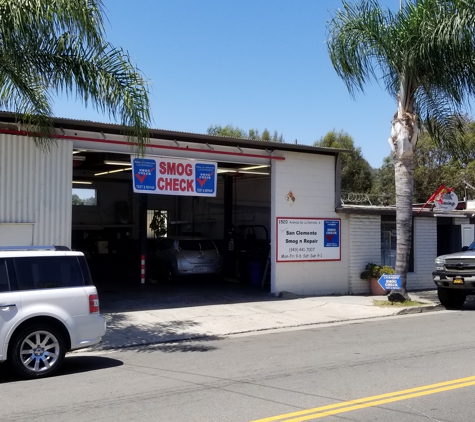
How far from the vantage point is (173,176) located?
16.7 metres

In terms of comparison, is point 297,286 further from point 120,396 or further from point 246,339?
point 120,396

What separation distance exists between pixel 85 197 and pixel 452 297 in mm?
15158

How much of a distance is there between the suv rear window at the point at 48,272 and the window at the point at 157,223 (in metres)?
17.8

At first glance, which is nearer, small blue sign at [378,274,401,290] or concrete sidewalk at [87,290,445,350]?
concrete sidewalk at [87,290,445,350]

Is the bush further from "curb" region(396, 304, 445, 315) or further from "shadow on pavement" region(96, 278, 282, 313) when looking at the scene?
"shadow on pavement" region(96, 278, 282, 313)

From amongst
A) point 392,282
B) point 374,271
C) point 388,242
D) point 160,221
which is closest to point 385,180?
point 160,221

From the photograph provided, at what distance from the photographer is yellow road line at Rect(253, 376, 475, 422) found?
6.46 meters

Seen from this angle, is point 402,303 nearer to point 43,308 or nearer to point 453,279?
point 453,279

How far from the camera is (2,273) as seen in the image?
8836mm

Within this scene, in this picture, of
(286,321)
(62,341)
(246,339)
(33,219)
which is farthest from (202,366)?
(33,219)

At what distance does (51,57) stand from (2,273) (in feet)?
17.5

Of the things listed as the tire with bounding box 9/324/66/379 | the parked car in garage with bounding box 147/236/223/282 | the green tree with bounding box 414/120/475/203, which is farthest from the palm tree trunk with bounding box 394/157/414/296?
the green tree with bounding box 414/120/475/203

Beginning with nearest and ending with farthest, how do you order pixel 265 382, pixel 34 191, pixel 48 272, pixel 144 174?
pixel 265 382 < pixel 48 272 < pixel 34 191 < pixel 144 174

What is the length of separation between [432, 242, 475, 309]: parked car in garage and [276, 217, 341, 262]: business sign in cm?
355
